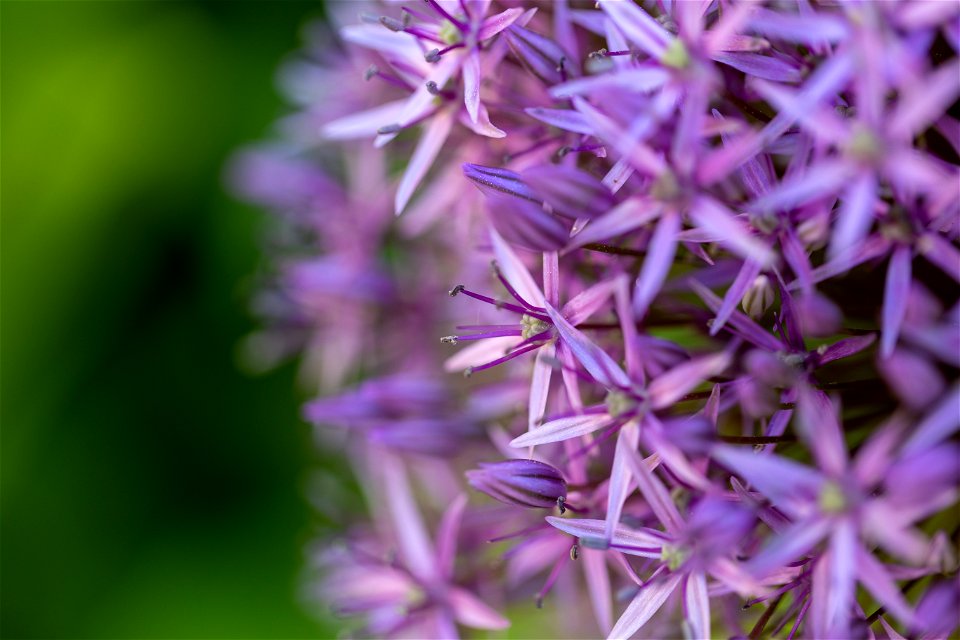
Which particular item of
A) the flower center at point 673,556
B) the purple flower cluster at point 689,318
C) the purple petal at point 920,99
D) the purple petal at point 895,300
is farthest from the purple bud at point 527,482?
the purple petal at point 920,99

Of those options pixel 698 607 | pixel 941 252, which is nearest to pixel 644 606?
pixel 698 607

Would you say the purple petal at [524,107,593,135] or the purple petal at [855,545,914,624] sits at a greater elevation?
the purple petal at [524,107,593,135]

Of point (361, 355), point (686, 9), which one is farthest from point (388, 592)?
point (686, 9)

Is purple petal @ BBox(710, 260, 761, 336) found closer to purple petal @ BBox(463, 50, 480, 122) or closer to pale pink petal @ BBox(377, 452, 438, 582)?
purple petal @ BBox(463, 50, 480, 122)

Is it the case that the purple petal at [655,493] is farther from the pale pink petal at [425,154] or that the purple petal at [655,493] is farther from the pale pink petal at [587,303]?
the pale pink petal at [425,154]

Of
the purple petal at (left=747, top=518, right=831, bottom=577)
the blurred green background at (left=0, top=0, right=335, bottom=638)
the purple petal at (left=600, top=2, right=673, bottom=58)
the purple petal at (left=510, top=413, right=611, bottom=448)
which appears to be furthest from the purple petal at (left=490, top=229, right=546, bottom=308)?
the blurred green background at (left=0, top=0, right=335, bottom=638)

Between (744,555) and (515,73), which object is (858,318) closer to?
(744,555)
